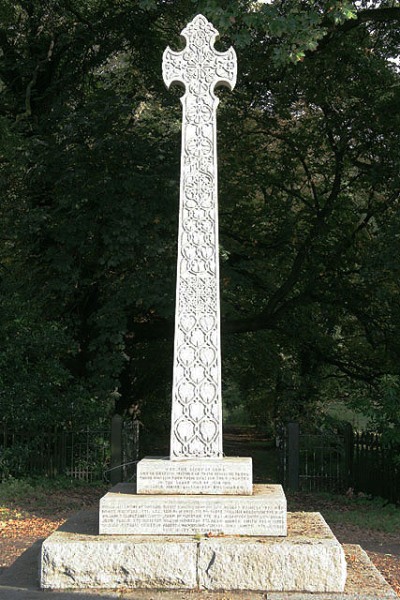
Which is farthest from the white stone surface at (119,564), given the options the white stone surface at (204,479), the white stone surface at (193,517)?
the white stone surface at (204,479)

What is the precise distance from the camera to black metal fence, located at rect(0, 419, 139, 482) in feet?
49.3

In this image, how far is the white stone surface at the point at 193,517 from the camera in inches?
256

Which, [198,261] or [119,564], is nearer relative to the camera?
[119,564]

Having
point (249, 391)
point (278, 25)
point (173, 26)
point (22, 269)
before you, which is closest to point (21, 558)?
point (278, 25)

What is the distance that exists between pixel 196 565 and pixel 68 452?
995 centimetres

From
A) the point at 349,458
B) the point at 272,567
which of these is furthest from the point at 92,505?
the point at 272,567

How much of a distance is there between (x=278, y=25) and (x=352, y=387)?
10.6 meters

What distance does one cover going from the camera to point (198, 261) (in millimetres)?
7395

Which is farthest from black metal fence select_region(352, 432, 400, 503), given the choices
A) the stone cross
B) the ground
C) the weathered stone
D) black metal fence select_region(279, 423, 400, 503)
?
the weathered stone

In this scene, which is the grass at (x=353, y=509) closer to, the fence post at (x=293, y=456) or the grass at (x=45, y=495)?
the fence post at (x=293, y=456)

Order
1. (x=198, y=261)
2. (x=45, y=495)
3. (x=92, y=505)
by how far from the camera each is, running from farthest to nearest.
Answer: (x=45, y=495), (x=92, y=505), (x=198, y=261)

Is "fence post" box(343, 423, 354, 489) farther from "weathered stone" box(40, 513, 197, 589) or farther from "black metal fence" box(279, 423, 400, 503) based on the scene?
"weathered stone" box(40, 513, 197, 589)

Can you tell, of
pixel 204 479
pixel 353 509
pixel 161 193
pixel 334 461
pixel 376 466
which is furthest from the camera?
pixel 334 461

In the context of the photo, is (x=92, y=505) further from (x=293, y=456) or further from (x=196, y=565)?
(x=196, y=565)
